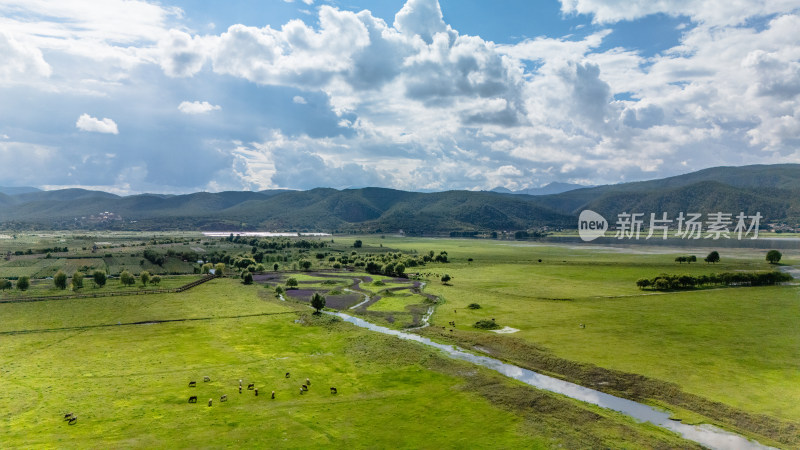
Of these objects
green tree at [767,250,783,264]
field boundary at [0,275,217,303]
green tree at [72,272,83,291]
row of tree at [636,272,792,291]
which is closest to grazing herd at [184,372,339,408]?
field boundary at [0,275,217,303]

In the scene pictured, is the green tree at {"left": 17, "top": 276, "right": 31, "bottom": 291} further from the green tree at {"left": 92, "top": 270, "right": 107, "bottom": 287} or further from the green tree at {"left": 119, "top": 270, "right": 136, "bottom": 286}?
the green tree at {"left": 119, "top": 270, "right": 136, "bottom": 286}

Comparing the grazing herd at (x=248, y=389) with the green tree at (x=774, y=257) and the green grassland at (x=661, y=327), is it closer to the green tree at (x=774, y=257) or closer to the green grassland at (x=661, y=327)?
the green grassland at (x=661, y=327)

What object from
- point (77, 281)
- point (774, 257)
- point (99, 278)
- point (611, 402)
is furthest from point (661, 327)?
point (99, 278)

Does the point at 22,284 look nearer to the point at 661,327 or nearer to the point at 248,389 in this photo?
the point at 248,389

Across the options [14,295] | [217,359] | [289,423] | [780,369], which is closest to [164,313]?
[217,359]

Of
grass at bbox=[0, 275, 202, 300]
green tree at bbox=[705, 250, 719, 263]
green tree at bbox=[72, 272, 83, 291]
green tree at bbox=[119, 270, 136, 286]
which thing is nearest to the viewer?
grass at bbox=[0, 275, 202, 300]
